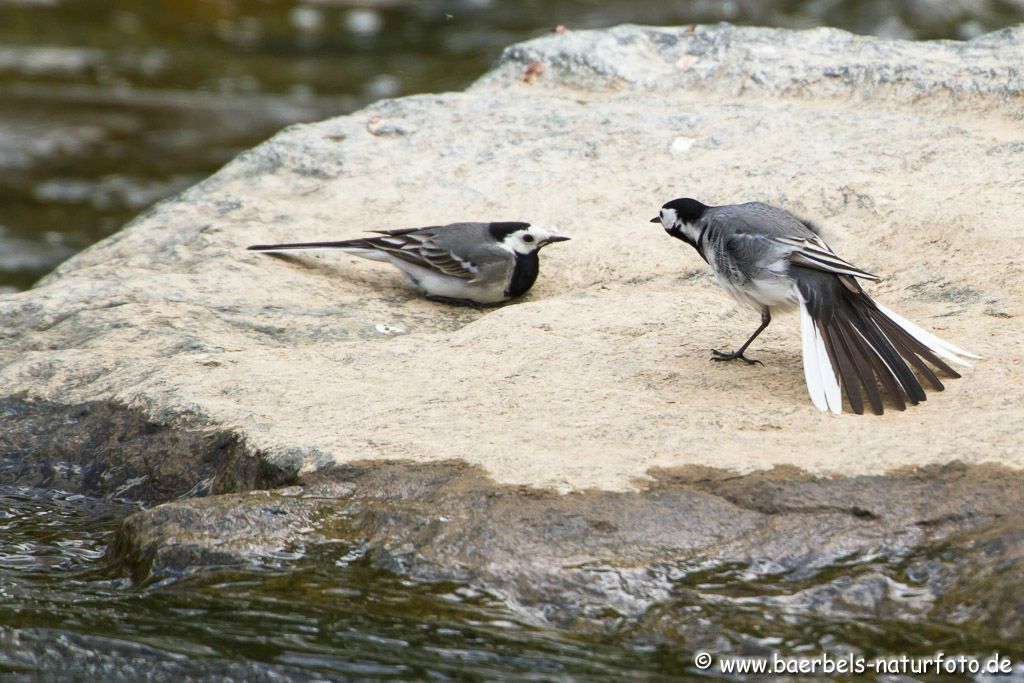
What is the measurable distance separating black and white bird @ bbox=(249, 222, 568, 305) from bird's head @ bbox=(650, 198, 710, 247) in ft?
3.66

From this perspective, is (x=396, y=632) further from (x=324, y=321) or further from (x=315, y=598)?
(x=324, y=321)

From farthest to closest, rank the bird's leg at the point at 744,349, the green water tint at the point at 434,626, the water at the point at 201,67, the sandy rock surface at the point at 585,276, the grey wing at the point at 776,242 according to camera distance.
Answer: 1. the water at the point at 201,67
2. the bird's leg at the point at 744,349
3. the grey wing at the point at 776,242
4. the sandy rock surface at the point at 585,276
5. the green water tint at the point at 434,626

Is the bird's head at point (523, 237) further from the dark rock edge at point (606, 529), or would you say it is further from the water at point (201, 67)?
the water at point (201, 67)

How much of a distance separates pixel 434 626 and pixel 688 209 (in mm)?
2589

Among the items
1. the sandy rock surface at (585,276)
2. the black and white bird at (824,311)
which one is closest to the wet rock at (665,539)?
the sandy rock surface at (585,276)

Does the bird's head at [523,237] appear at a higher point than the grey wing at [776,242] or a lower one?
lower

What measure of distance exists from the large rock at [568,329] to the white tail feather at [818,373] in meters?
0.09

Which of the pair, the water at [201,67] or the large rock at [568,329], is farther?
the water at [201,67]

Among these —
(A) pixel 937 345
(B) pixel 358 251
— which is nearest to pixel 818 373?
(A) pixel 937 345

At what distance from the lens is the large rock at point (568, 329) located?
4.10m

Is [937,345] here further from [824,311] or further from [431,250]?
[431,250]

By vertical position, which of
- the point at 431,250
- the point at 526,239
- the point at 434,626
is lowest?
the point at 434,626

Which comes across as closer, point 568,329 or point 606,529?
point 606,529

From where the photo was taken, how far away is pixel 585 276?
683 cm
